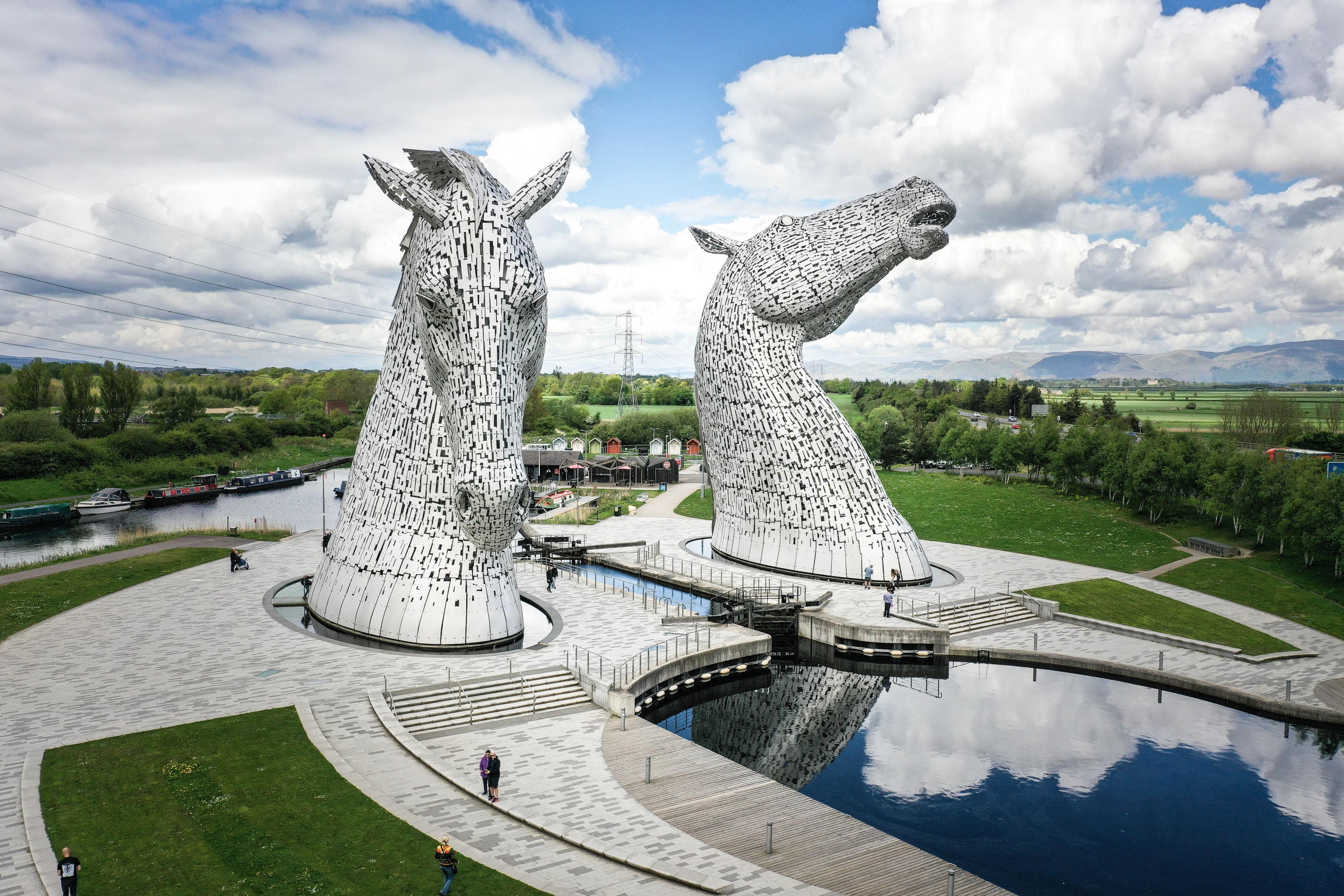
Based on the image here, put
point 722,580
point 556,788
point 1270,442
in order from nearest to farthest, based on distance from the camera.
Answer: point 556,788 < point 722,580 < point 1270,442

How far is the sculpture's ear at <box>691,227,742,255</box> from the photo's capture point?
31.3 m

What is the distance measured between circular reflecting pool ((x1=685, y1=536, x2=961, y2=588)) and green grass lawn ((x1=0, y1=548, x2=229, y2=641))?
761 inches

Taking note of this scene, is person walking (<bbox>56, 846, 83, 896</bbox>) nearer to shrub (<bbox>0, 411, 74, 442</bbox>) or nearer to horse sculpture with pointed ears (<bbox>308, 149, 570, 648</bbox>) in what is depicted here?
horse sculpture with pointed ears (<bbox>308, 149, 570, 648</bbox>)

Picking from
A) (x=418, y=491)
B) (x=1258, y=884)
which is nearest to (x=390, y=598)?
(x=418, y=491)

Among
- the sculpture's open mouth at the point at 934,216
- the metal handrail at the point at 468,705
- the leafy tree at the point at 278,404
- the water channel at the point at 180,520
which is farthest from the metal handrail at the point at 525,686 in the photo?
the leafy tree at the point at 278,404

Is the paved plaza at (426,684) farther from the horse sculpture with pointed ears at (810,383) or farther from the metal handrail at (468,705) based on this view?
the horse sculpture with pointed ears at (810,383)

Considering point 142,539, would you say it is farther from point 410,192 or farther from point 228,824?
point 228,824

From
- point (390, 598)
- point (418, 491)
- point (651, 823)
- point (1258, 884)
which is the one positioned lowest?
point (1258, 884)

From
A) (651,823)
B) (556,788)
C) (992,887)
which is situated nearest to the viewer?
(992,887)

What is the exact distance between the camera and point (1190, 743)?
18.0 m

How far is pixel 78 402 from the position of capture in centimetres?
7262

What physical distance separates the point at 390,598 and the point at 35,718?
7147mm

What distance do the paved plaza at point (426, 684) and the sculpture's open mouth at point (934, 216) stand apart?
41.2 feet

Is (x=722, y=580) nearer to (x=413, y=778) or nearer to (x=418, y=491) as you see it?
(x=418, y=491)
